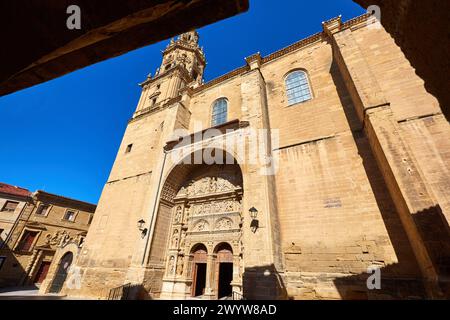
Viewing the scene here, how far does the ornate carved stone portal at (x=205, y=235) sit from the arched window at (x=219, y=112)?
3.03 metres

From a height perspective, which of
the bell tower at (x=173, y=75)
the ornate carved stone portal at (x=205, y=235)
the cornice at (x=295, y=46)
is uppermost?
the bell tower at (x=173, y=75)

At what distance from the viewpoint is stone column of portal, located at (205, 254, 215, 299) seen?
834cm

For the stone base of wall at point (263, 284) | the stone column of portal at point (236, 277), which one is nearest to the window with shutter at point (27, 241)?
the stone column of portal at point (236, 277)

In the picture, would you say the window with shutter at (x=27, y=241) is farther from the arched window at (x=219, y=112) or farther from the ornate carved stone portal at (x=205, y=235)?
the arched window at (x=219, y=112)

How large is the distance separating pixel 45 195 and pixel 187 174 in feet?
57.9

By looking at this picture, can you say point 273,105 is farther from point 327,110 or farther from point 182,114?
point 182,114

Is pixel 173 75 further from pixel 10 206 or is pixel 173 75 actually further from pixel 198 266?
pixel 10 206

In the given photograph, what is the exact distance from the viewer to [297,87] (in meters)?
10.0

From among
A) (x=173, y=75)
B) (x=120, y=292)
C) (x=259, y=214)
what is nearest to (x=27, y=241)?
(x=120, y=292)

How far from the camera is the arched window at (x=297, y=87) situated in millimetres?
9586

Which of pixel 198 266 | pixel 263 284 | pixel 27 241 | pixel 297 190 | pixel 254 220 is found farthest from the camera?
pixel 27 241

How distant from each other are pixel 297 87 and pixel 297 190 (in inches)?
215

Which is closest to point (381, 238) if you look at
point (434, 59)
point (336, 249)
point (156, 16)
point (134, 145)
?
point (336, 249)

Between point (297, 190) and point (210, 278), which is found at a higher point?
point (297, 190)
